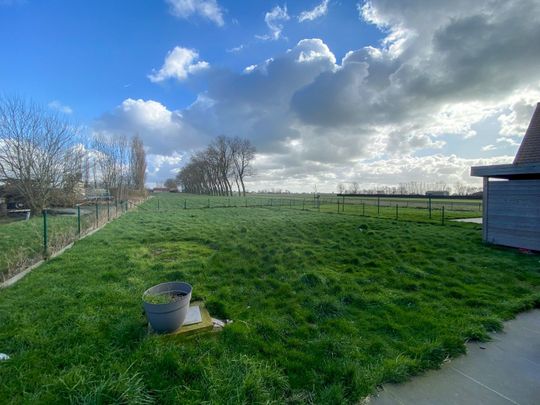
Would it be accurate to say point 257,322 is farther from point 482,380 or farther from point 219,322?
point 482,380

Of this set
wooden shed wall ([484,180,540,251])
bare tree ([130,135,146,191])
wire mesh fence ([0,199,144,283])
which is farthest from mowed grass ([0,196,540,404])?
bare tree ([130,135,146,191])

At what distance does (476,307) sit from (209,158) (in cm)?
5876

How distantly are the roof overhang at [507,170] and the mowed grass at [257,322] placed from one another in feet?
7.89

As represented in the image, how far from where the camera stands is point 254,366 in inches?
87.0

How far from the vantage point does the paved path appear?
196 centimetres

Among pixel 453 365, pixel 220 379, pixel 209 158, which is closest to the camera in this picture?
pixel 220 379

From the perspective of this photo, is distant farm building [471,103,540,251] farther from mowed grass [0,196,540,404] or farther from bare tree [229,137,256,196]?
bare tree [229,137,256,196]

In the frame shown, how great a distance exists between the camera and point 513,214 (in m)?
7.35

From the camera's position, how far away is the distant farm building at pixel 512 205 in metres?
6.85

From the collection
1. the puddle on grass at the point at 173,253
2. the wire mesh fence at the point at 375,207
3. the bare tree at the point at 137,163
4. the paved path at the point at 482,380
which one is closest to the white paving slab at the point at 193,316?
the paved path at the point at 482,380

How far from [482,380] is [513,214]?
765 cm

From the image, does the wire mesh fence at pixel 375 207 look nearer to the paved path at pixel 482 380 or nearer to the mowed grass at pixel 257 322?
the mowed grass at pixel 257 322

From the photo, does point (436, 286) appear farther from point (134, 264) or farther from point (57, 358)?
point (134, 264)

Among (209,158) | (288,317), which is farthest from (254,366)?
(209,158)
